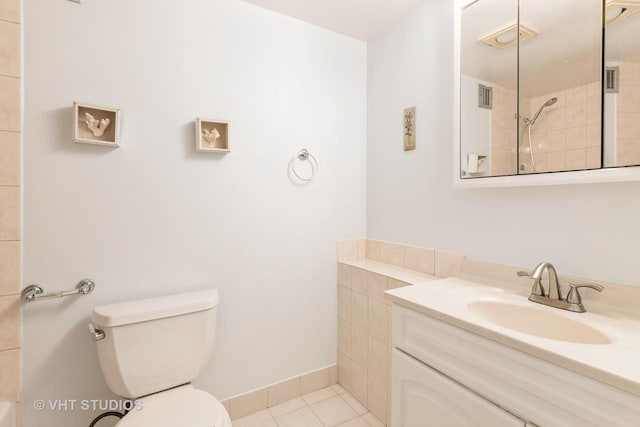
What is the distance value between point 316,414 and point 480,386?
1.11 m

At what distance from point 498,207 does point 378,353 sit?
0.95 meters

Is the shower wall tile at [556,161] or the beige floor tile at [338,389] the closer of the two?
the shower wall tile at [556,161]

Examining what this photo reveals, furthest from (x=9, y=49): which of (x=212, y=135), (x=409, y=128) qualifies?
(x=409, y=128)

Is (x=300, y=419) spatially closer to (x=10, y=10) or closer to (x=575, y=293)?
(x=575, y=293)

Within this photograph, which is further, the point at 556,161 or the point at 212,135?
the point at 212,135

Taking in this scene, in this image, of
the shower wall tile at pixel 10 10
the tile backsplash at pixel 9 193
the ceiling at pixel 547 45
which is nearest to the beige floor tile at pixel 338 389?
the tile backsplash at pixel 9 193

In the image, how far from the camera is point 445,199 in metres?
1.54

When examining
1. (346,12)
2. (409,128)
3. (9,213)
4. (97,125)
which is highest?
(346,12)

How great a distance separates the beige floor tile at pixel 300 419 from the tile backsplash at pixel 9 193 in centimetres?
116

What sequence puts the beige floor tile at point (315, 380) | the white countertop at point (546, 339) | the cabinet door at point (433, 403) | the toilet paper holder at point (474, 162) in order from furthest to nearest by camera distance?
the beige floor tile at point (315, 380) → the toilet paper holder at point (474, 162) → the cabinet door at point (433, 403) → the white countertop at point (546, 339)

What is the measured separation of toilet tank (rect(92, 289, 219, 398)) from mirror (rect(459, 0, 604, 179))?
138 cm

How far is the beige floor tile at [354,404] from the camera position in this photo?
1.69 m

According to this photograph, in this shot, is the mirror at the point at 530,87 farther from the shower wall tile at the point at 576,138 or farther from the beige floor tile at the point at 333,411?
the beige floor tile at the point at 333,411

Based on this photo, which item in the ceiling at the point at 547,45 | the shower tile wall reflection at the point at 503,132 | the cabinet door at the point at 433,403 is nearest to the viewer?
the cabinet door at the point at 433,403
